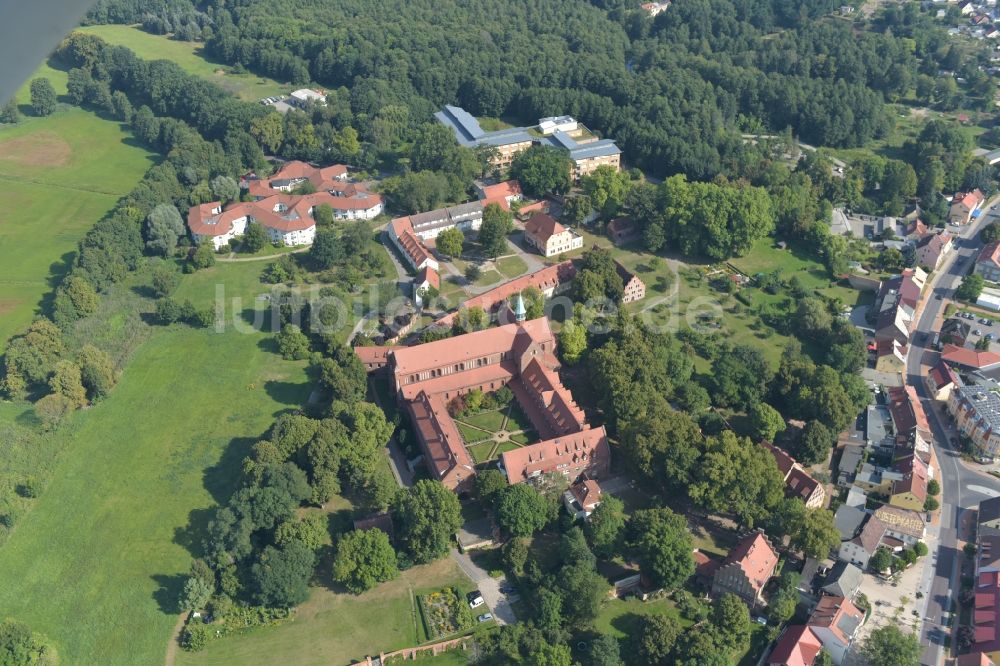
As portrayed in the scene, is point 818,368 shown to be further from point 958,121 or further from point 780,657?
point 958,121

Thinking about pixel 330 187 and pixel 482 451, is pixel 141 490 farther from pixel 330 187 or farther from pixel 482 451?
pixel 330 187

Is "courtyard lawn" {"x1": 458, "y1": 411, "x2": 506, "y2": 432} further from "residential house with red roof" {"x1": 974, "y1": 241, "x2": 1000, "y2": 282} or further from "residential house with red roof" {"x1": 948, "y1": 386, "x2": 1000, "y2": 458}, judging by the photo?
"residential house with red roof" {"x1": 974, "y1": 241, "x2": 1000, "y2": 282}

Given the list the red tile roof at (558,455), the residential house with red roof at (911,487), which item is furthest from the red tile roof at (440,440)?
the residential house with red roof at (911,487)

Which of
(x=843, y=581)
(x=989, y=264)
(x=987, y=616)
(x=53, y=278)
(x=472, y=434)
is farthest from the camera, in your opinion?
(x=53, y=278)

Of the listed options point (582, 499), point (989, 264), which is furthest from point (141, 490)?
point (989, 264)

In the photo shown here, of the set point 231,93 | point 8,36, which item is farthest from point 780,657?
point 231,93

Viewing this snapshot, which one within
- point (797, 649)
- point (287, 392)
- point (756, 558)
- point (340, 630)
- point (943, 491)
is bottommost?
point (340, 630)
